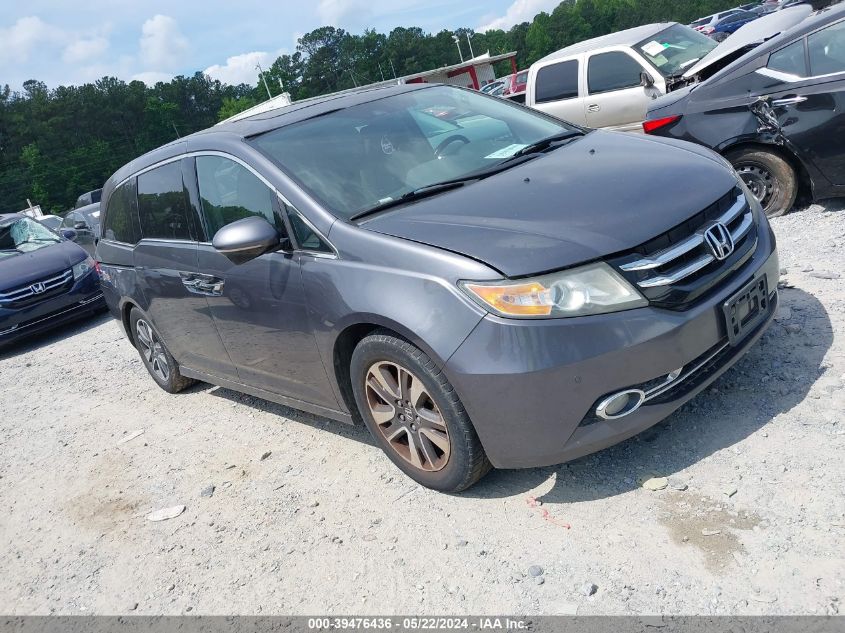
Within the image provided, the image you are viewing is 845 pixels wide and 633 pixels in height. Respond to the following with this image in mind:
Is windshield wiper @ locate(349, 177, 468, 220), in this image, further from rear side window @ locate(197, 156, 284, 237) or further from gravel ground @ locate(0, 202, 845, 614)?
gravel ground @ locate(0, 202, 845, 614)

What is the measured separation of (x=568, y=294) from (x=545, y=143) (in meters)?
1.54

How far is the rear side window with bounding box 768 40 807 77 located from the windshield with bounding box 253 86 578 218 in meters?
2.39

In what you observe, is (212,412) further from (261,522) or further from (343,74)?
(343,74)

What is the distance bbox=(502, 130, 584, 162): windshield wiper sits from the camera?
3.94 meters

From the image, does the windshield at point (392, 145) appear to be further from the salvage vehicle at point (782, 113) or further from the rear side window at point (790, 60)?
the rear side window at point (790, 60)

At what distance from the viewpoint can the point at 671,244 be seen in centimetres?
292

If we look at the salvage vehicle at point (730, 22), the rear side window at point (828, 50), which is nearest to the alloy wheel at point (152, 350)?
the rear side window at point (828, 50)

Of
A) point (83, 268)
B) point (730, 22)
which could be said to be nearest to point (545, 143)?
point (83, 268)

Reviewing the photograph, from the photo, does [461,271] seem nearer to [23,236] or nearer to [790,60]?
[790,60]

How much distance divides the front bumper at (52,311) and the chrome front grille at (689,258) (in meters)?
8.14

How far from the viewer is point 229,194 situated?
13.4 ft

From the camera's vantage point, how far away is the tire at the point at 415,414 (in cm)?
307

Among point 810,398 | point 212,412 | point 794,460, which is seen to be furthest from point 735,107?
point 212,412

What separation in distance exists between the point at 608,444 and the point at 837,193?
3.77 m
